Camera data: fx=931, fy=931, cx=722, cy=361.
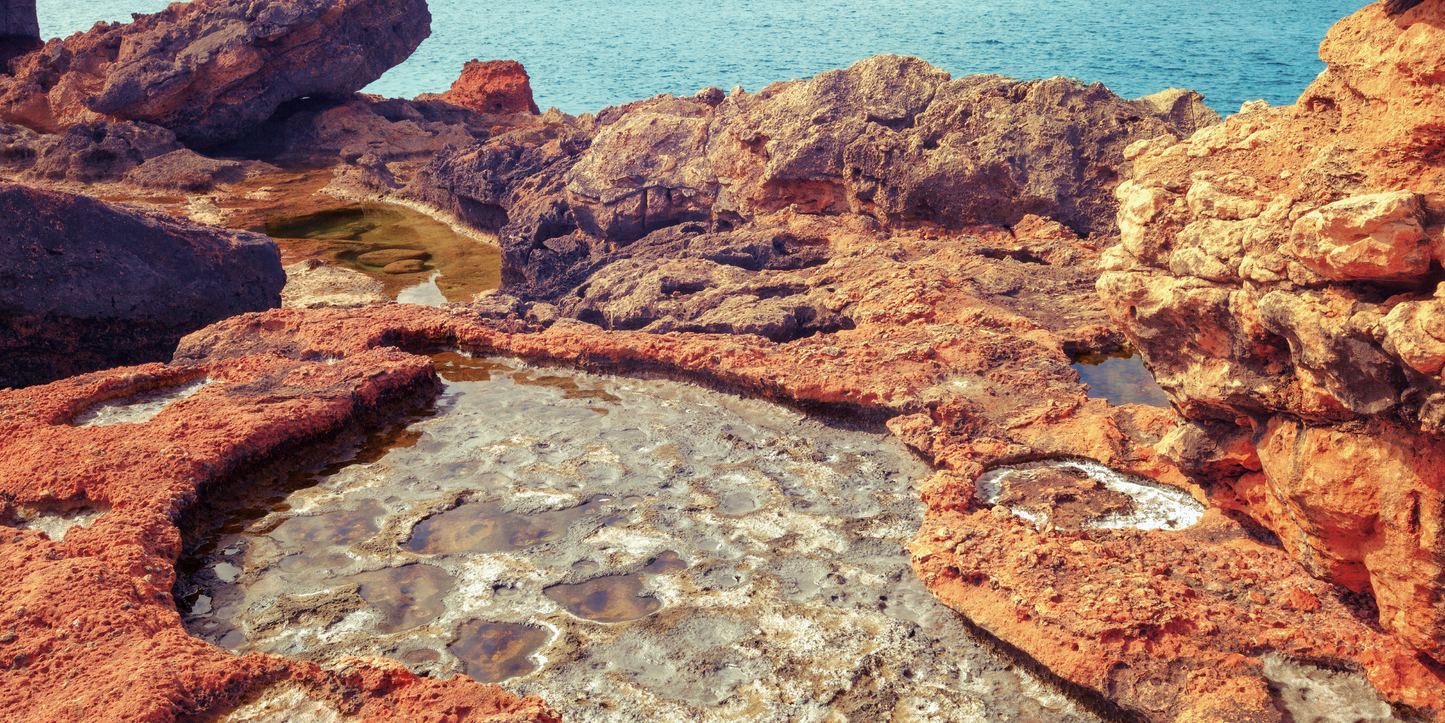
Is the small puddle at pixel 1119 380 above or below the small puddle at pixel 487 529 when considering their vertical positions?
below

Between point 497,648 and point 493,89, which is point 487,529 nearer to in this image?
point 497,648

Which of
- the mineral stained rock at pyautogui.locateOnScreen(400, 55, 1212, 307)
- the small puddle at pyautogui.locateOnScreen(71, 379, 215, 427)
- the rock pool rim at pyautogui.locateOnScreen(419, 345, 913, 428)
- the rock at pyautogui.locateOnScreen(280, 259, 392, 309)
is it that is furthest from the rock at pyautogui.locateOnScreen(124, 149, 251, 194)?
the small puddle at pyautogui.locateOnScreen(71, 379, 215, 427)

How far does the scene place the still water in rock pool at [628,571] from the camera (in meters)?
2.72

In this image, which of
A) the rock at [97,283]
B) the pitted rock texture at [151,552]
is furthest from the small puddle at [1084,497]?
the rock at [97,283]

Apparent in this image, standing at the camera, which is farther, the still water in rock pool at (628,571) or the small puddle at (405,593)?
the small puddle at (405,593)

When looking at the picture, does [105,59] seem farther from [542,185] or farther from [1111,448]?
[1111,448]

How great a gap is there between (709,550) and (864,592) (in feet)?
1.93

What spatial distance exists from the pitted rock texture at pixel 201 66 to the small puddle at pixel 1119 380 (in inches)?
452

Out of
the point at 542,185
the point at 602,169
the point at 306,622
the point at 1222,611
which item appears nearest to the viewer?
the point at 1222,611

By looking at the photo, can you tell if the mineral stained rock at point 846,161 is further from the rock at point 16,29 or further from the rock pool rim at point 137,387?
the rock at point 16,29

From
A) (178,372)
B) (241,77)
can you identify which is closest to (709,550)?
(178,372)

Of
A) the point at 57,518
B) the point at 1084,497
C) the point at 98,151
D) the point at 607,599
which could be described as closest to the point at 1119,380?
the point at 1084,497

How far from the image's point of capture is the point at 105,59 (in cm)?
1295

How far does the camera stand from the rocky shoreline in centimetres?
240
